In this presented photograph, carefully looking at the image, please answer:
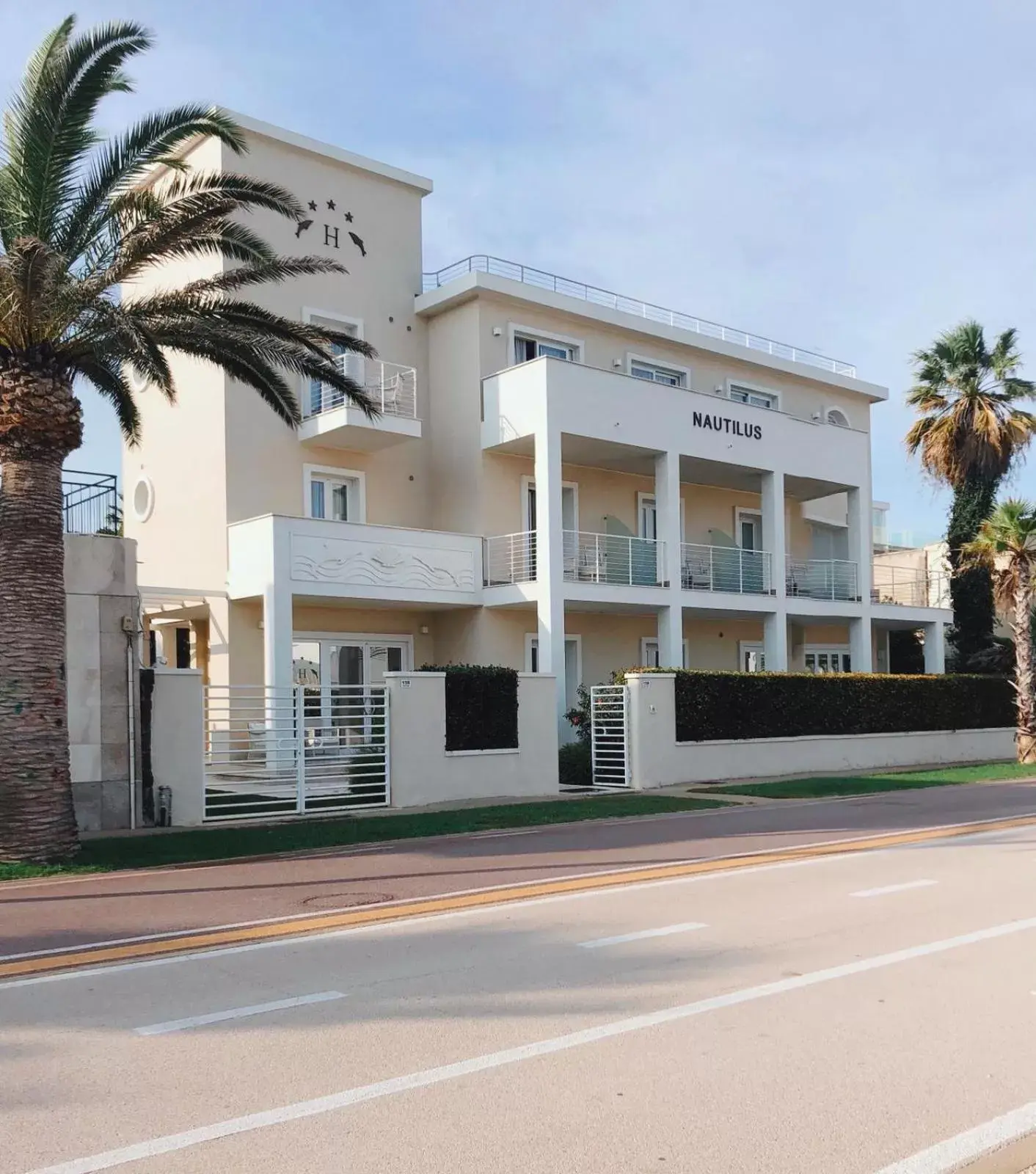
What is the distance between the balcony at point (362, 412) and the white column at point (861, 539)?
40.9 ft

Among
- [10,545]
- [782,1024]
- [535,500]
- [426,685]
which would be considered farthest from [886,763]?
[782,1024]

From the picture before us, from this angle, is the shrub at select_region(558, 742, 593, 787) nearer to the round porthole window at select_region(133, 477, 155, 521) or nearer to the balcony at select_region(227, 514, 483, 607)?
the balcony at select_region(227, 514, 483, 607)

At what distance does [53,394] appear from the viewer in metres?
13.9

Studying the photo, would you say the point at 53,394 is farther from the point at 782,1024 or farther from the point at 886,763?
the point at 886,763

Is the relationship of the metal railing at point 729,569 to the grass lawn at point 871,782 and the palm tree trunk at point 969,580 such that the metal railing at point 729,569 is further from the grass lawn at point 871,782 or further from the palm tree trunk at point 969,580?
the palm tree trunk at point 969,580

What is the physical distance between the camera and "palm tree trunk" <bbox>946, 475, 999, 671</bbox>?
1357 inches

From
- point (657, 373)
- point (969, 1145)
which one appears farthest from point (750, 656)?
point (969, 1145)

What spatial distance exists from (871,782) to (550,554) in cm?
761

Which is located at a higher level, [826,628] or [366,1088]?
[826,628]

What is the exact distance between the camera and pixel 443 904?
1053 cm

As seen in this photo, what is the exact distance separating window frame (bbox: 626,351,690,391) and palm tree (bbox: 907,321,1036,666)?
8271 millimetres

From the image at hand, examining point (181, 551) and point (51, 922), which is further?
point (181, 551)

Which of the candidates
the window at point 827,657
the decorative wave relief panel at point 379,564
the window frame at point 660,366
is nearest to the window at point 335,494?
the decorative wave relief panel at point 379,564

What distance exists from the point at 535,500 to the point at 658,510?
9.26ft
